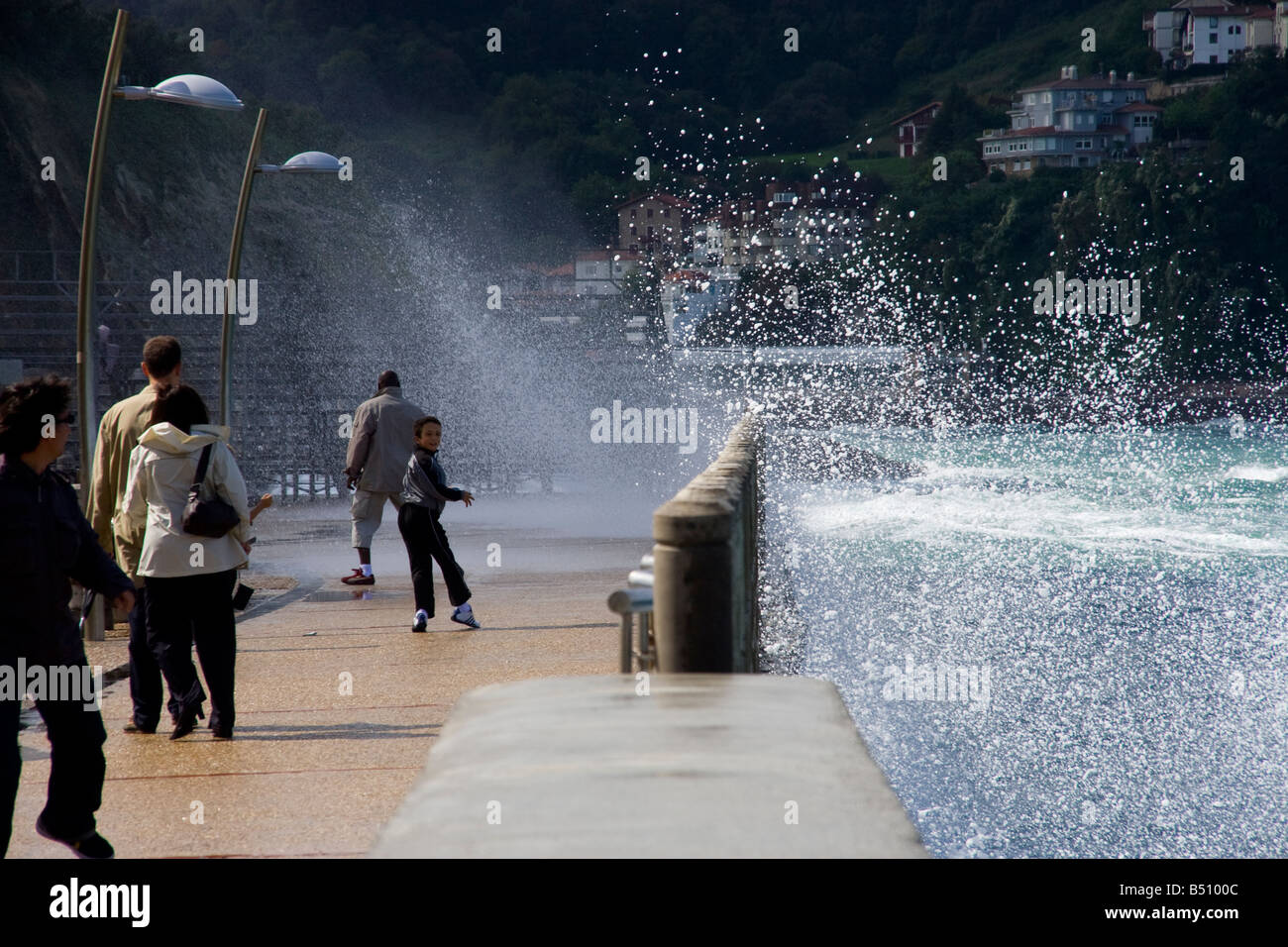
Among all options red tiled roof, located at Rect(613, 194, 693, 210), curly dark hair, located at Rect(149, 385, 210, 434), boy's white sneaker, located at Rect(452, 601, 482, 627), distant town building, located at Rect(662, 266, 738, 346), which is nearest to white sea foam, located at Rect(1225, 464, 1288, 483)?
red tiled roof, located at Rect(613, 194, 693, 210)

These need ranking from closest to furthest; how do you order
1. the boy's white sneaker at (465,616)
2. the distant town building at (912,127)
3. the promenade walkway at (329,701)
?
1. the promenade walkway at (329,701)
2. the boy's white sneaker at (465,616)
3. the distant town building at (912,127)

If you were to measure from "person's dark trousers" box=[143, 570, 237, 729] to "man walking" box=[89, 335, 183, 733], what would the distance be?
0.16 m

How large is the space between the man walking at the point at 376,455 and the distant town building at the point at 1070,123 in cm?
15109

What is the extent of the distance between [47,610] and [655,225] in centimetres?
12359

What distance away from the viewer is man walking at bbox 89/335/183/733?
618 cm

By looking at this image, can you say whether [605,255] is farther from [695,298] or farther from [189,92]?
[189,92]

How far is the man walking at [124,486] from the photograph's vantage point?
618 centimetres

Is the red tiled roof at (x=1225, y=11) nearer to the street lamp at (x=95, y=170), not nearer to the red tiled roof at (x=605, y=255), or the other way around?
the red tiled roof at (x=605, y=255)

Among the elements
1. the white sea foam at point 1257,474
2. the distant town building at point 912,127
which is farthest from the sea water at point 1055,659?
the distant town building at point 912,127

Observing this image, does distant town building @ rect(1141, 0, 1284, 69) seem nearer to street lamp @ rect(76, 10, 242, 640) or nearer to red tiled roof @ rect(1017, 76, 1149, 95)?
red tiled roof @ rect(1017, 76, 1149, 95)

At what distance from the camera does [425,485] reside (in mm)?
9250

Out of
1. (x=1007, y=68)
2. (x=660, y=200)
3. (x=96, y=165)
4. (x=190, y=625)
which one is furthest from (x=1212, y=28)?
(x=190, y=625)

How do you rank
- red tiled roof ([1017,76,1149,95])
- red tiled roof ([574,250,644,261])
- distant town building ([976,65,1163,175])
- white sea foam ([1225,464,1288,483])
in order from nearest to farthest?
1. white sea foam ([1225,464,1288,483])
2. red tiled roof ([574,250,644,261])
3. distant town building ([976,65,1163,175])
4. red tiled roof ([1017,76,1149,95])

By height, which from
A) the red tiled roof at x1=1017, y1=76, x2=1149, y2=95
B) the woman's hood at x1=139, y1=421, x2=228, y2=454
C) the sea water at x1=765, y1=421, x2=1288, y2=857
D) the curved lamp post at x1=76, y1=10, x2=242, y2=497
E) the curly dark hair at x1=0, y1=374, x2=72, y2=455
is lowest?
the sea water at x1=765, y1=421, x2=1288, y2=857
